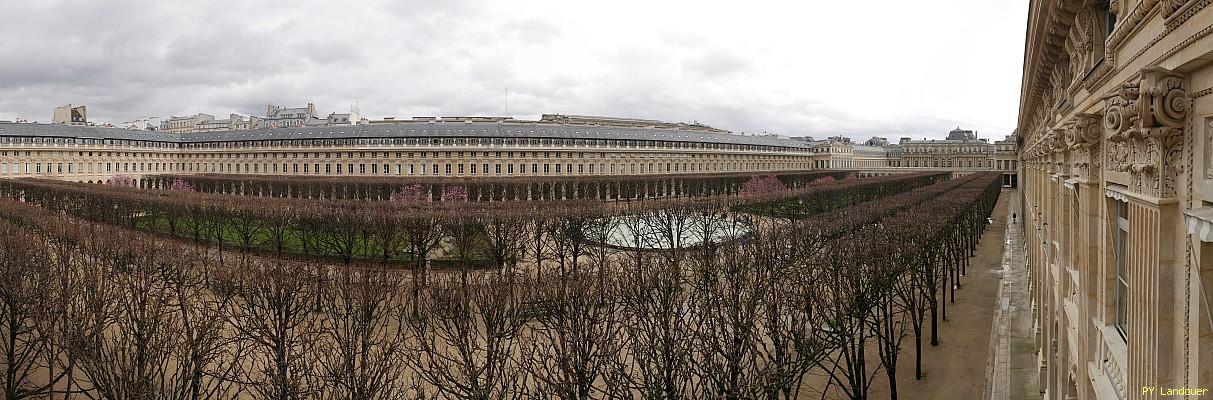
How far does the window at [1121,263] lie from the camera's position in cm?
648

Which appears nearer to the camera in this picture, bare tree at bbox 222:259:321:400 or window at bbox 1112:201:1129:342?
window at bbox 1112:201:1129:342

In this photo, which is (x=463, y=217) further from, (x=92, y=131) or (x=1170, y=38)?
(x=92, y=131)

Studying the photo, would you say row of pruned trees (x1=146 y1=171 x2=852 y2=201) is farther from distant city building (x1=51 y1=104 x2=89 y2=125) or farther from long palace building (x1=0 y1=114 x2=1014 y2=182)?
distant city building (x1=51 y1=104 x2=89 y2=125)

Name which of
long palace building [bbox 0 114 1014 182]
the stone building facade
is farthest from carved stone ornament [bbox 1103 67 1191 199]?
long palace building [bbox 0 114 1014 182]

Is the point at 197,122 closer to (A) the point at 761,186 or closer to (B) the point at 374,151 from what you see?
(B) the point at 374,151

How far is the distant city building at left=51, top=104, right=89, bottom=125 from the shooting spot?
11624 cm

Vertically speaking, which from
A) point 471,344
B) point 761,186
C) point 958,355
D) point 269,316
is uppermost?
point 761,186

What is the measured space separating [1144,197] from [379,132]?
9657 cm

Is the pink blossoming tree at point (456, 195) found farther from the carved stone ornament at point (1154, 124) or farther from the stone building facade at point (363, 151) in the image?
the carved stone ornament at point (1154, 124)

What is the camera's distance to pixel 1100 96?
Answer: 22.3 feet

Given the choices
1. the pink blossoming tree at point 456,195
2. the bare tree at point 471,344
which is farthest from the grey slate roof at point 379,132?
the bare tree at point 471,344

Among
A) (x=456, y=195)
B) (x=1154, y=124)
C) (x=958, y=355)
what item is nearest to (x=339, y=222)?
(x=958, y=355)

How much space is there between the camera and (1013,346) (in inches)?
692

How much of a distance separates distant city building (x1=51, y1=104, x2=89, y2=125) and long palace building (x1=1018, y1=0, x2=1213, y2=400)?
144301 mm
